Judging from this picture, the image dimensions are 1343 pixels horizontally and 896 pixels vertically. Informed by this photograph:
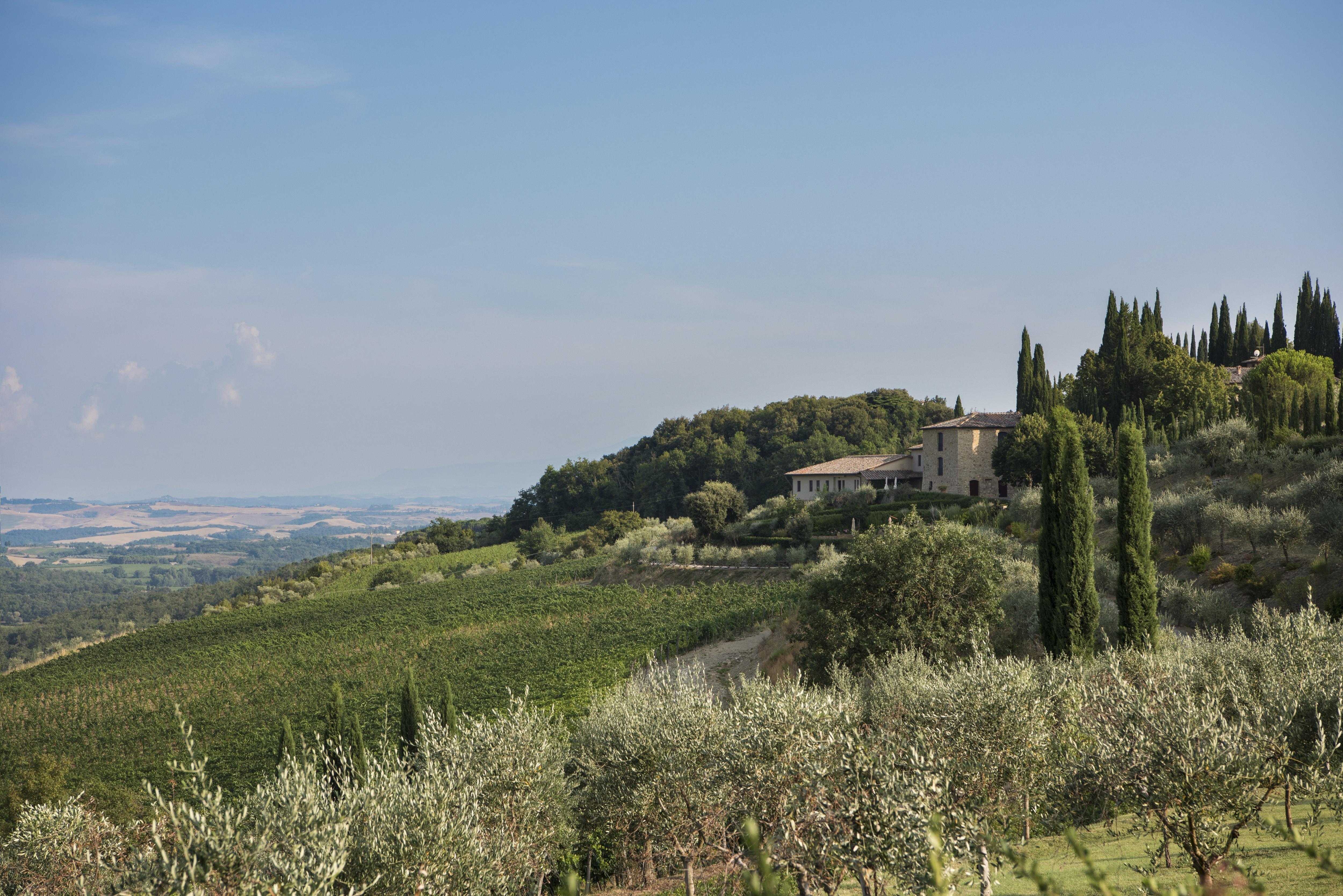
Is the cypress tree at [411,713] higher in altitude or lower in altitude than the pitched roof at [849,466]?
lower

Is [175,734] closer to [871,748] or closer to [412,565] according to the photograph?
[871,748]

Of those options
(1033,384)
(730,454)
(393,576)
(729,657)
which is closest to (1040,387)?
(1033,384)

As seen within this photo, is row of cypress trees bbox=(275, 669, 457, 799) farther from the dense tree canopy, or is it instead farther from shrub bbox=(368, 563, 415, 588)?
the dense tree canopy

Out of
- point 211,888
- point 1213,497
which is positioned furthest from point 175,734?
point 1213,497

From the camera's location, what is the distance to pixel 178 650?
49.9 m

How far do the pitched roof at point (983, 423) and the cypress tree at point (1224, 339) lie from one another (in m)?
29.6

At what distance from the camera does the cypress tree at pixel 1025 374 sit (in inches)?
2249

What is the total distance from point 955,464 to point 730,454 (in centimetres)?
4578

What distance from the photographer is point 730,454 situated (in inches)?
3851

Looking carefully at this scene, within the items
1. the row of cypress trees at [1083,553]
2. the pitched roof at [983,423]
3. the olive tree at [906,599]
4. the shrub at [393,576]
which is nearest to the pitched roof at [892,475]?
the pitched roof at [983,423]

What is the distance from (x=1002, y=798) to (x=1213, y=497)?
2644 centimetres

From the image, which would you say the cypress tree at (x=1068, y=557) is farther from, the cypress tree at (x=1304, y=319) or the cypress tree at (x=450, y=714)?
the cypress tree at (x=1304, y=319)

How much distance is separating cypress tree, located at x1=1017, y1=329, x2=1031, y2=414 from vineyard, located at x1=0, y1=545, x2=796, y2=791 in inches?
950

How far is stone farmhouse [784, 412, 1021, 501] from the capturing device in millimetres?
53031
